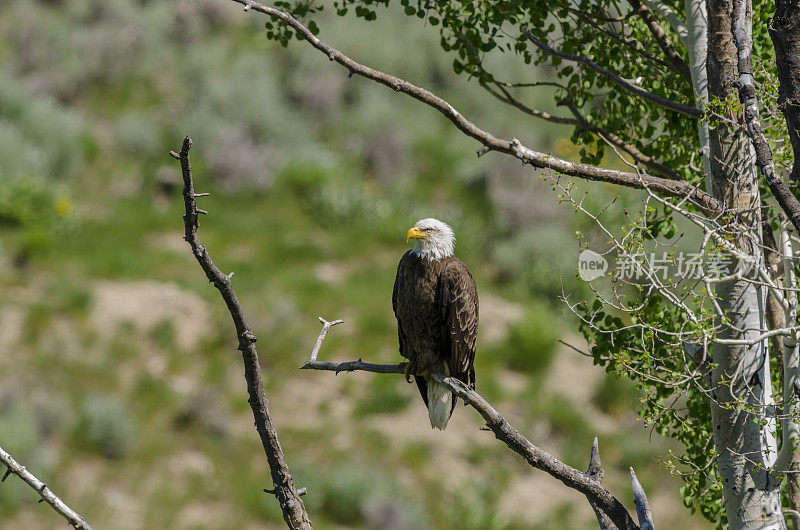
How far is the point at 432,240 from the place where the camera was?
17.6ft

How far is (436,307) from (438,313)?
0.14ft

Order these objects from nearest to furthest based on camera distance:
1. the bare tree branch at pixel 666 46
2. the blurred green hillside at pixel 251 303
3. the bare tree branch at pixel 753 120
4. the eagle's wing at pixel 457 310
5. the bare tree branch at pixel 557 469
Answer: the bare tree branch at pixel 753 120, the bare tree branch at pixel 557 469, the bare tree branch at pixel 666 46, the eagle's wing at pixel 457 310, the blurred green hillside at pixel 251 303

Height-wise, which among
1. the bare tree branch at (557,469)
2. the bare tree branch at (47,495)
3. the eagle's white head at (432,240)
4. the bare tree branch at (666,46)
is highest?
the bare tree branch at (666,46)

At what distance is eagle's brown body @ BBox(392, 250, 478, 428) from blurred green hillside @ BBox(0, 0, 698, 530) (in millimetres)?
4619

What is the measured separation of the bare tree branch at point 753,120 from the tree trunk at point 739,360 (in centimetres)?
18

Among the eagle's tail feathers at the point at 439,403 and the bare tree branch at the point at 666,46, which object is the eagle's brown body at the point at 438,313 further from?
the bare tree branch at the point at 666,46

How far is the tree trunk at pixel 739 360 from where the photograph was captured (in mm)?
4109

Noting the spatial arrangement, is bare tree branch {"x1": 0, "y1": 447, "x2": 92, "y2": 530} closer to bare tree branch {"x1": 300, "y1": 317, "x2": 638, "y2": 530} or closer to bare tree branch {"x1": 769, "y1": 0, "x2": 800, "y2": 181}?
bare tree branch {"x1": 300, "y1": 317, "x2": 638, "y2": 530}

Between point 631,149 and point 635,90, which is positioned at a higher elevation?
point 631,149

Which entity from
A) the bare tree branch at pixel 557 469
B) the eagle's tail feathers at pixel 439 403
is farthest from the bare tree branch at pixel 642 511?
the eagle's tail feathers at pixel 439 403

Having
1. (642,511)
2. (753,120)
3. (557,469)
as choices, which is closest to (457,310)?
(557,469)

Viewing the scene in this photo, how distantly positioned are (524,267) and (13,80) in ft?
30.7

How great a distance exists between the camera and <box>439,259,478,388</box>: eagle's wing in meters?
5.21

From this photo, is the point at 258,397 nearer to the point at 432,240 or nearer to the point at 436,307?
the point at 436,307
